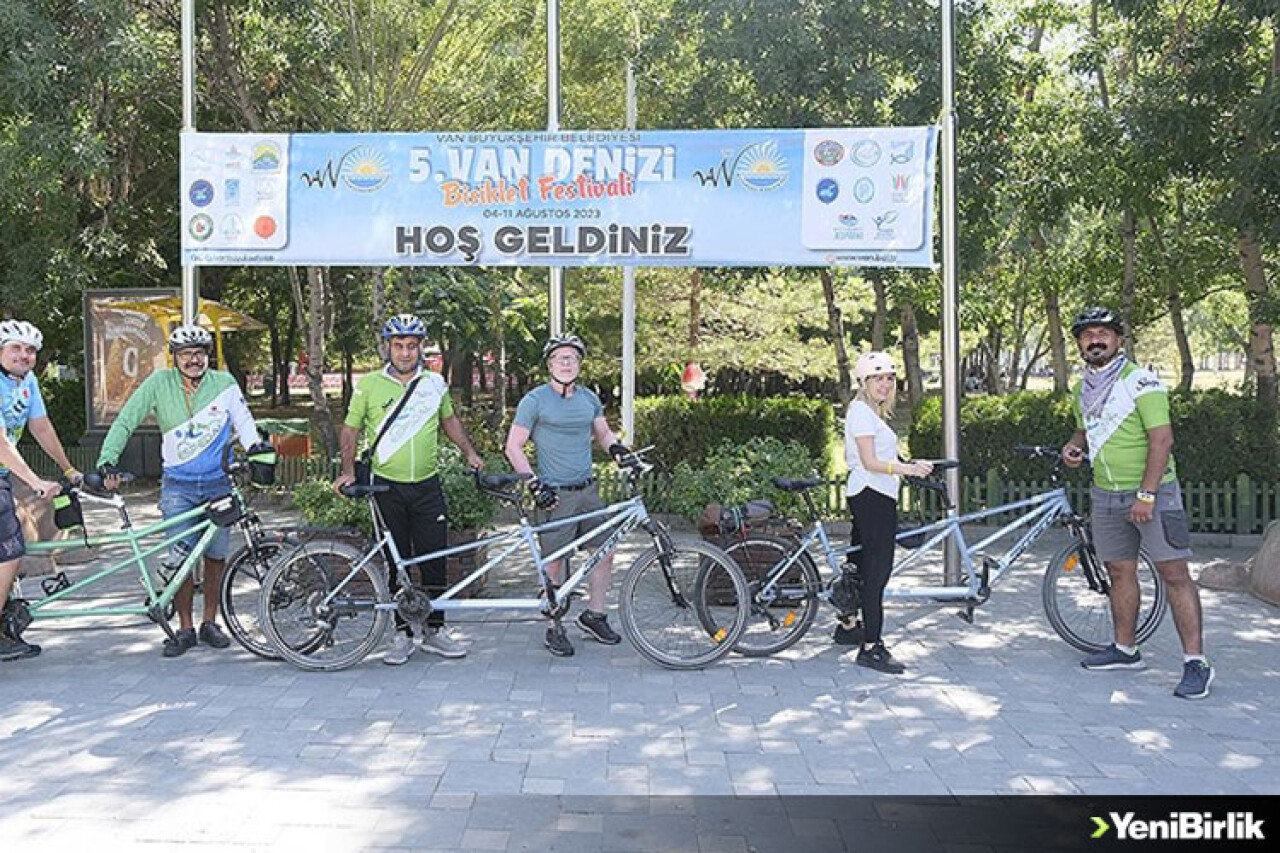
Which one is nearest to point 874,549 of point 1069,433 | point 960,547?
point 960,547

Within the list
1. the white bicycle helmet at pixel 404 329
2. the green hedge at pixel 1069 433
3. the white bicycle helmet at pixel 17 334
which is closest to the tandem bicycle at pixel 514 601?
the white bicycle helmet at pixel 404 329

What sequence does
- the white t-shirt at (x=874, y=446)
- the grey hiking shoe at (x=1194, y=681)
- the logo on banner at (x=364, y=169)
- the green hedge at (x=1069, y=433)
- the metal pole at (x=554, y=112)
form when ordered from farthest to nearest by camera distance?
the green hedge at (x=1069, y=433) → the metal pole at (x=554, y=112) → the logo on banner at (x=364, y=169) → the white t-shirt at (x=874, y=446) → the grey hiking shoe at (x=1194, y=681)

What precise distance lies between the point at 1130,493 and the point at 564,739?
313cm

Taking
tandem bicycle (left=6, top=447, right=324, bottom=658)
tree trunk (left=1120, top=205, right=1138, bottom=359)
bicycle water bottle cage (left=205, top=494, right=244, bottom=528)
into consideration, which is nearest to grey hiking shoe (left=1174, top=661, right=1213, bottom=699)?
tandem bicycle (left=6, top=447, right=324, bottom=658)

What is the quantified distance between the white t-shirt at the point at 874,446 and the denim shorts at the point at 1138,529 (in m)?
1.06

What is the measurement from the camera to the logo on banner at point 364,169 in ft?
25.7

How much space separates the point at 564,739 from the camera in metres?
5.12

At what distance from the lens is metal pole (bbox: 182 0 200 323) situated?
7840 millimetres

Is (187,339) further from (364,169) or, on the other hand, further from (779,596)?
(779,596)

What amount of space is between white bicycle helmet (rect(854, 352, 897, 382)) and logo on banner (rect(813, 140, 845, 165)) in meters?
2.01

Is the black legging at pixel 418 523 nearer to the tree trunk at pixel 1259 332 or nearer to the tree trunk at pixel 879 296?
the tree trunk at pixel 879 296

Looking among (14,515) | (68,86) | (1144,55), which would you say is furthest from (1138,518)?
(1144,55)

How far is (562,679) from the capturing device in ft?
19.9

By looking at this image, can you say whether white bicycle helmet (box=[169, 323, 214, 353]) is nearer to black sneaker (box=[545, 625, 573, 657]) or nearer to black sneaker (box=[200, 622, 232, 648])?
black sneaker (box=[200, 622, 232, 648])
